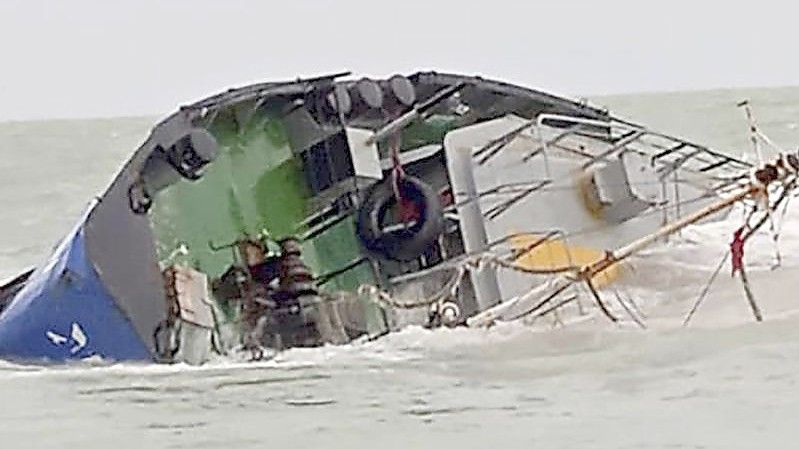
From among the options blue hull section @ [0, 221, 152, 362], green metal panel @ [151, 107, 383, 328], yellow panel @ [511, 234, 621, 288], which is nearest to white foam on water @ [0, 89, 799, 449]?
blue hull section @ [0, 221, 152, 362]

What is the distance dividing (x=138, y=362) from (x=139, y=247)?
2.03 ft

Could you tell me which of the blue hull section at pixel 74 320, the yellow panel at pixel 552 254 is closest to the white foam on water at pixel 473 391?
the blue hull section at pixel 74 320

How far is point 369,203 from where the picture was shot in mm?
14109

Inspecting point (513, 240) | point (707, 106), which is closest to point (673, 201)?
point (513, 240)

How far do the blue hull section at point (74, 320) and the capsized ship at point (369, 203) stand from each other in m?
0.03

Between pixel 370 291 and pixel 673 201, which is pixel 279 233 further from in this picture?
pixel 673 201

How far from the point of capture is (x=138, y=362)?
12.3 meters

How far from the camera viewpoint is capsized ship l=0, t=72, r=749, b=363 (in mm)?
13039

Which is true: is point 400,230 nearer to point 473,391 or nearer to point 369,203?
point 369,203

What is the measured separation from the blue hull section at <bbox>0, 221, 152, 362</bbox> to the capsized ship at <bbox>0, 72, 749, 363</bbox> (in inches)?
1.3

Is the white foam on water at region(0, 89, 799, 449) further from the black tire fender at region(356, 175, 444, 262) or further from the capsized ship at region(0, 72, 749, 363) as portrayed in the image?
the black tire fender at region(356, 175, 444, 262)

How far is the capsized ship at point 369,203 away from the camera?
1304 centimetres

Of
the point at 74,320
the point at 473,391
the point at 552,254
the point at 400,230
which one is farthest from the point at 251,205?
the point at 473,391

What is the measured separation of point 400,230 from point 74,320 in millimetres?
2467
